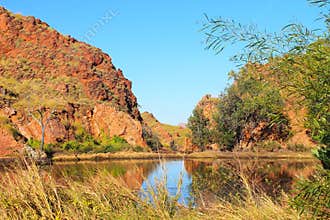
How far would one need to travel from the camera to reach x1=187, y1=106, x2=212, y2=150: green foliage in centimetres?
5199

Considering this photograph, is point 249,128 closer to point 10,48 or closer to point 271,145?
point 271,145

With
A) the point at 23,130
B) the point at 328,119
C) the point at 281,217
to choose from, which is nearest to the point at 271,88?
the point at 328,119

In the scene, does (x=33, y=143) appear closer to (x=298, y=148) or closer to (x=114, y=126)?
(x=114, y=126)

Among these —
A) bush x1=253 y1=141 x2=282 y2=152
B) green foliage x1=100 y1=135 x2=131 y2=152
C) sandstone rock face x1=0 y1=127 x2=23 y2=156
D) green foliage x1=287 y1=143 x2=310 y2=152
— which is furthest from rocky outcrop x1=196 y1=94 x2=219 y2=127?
sandstone rock face x1=0 y1=127 x2=23 y2=156

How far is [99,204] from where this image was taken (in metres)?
5.95

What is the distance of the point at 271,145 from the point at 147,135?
1431cm

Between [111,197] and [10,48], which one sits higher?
[10,48]

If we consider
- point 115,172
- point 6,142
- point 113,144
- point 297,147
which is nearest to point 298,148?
point 297,147

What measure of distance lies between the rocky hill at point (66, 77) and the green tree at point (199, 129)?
6289 millimetres

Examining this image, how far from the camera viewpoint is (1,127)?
37.9 meters

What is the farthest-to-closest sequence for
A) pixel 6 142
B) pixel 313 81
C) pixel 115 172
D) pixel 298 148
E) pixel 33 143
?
pixel 298 148, pixel 33 143, pixel 6 142, pixel 115 172, pixel 313 81

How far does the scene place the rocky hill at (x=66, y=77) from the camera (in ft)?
152

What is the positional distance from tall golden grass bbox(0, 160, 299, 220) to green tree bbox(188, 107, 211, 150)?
45673 millimetres

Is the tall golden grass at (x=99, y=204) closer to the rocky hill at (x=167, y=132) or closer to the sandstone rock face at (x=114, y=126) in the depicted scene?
the sandstone rock face at (x=114, y=126)
